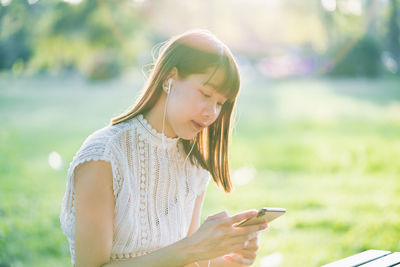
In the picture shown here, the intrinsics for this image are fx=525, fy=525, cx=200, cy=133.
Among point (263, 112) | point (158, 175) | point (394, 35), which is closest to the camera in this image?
point (158, 175)

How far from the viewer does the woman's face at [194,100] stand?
6.49 feet

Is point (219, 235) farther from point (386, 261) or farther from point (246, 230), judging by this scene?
point (386, 261)

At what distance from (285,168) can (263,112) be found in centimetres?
532

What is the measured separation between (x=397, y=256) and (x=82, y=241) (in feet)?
4.52

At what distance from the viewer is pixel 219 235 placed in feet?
5.82

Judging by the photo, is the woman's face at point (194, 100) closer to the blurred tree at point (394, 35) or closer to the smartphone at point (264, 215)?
the smartphone at point (264, 215)

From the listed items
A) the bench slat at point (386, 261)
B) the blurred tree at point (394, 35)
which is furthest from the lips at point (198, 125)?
the blurred tree at point (394, 35)

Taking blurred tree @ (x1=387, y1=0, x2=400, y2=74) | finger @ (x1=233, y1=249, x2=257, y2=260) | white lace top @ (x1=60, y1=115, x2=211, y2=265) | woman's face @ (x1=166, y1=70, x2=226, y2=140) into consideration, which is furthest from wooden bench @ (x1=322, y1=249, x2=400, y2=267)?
blurred tree @ (x1=387, y1=0, x2=400, y2=74)

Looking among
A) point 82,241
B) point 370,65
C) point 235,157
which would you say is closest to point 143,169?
point 82,241

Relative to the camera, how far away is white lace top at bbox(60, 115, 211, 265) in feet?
6.48

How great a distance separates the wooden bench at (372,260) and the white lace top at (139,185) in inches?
27.6

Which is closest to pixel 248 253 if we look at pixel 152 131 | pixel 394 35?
pixel 152 131

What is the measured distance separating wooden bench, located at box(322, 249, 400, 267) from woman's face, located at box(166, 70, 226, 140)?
0.82 m

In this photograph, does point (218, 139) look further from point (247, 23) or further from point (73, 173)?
point (247, 23)
